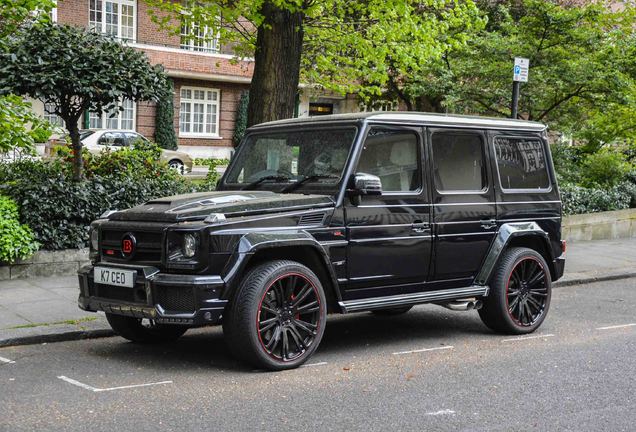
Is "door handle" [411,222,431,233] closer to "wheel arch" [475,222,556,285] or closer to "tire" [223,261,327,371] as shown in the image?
"wheel arch" [475,222,556,285]

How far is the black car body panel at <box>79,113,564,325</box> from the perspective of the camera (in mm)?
6332

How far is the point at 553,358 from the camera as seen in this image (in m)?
7.45

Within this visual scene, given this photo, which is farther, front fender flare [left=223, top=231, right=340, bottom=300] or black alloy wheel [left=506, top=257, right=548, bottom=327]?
black alloy wheel [left=506, top=257, right=548, bottom=327]

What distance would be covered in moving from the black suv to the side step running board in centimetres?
1

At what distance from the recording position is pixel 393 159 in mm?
7586

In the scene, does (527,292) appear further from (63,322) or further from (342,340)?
(63,322)

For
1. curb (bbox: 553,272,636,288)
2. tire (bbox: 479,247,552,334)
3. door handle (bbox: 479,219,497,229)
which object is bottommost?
curb (bbox: 553,272,636,288)

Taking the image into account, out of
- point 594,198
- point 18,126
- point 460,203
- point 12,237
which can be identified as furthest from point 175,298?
point 594,198

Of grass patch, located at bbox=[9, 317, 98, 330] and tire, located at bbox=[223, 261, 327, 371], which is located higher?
tire, located at bbox=[223, 261, 327, 371]

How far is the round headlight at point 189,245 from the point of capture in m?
6.27

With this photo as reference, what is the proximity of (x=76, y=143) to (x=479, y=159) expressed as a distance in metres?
→ 5.97

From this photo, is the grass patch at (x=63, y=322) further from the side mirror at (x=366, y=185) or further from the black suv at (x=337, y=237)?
the side mirror at (x=366, y=185)

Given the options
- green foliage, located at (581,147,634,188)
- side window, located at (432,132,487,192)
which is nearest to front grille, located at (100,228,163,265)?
side window, located at (432,132,487,192)

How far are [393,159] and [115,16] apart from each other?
2830cm
